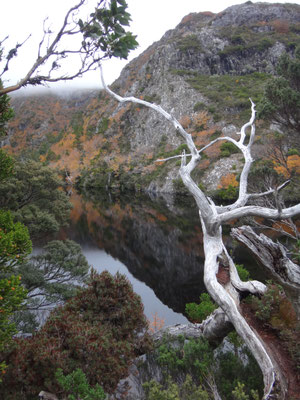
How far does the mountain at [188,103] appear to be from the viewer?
2157 inches

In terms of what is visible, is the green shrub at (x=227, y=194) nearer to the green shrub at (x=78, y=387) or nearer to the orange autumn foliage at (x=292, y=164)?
the orange autumn foliage at (x=292, y=164)

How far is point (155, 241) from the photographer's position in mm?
24266

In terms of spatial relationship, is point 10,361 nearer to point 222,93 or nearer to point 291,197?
point 291,197

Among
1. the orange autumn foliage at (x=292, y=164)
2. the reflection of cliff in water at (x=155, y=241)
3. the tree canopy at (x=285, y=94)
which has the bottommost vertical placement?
the reflection of cliff in water at (x=155, y=241)

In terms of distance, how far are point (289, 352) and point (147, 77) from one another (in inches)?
3723

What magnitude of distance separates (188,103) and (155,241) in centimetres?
5108

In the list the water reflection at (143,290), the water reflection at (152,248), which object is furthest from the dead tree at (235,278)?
the water reflection at (152,248)

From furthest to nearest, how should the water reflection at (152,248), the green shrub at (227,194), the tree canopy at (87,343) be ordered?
the green shrub at (227,194) → the water reflection at (152,248) → the tree canopy at (87,343)

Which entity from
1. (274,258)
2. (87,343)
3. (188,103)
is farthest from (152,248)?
(188,103)

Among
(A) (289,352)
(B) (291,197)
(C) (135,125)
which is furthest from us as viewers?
(C) (135,125)

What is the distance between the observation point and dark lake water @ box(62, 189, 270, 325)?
15.1 m

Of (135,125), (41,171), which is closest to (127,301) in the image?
(41,171)

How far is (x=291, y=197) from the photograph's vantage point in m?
29.3

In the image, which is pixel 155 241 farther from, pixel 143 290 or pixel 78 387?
pixel 78 387
